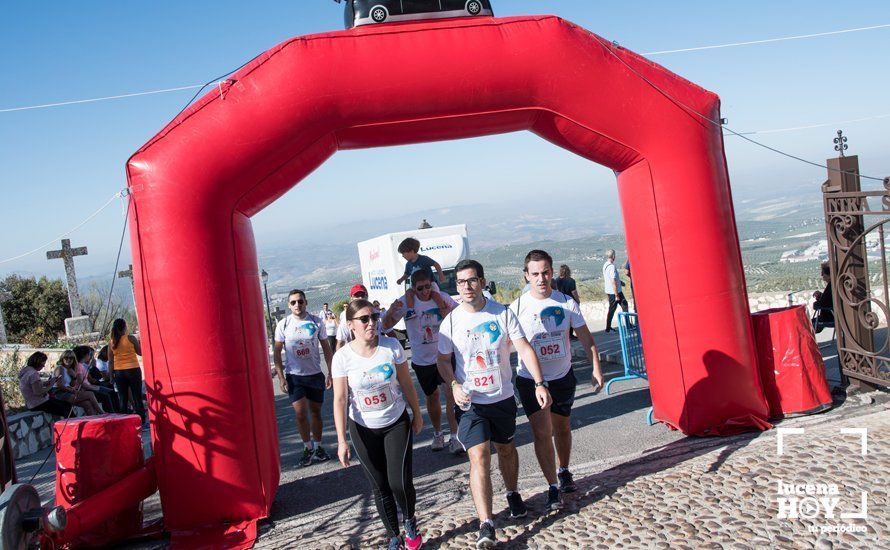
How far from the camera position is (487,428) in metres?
4.86

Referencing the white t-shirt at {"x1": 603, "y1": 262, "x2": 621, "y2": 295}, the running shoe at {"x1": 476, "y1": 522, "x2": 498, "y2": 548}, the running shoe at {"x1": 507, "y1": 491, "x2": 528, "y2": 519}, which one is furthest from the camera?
the white t-shirt at {"x1": 603, "y1": 262, "x2": 621, "y2": 295}

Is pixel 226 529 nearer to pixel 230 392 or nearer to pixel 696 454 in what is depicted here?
pixel 230 392

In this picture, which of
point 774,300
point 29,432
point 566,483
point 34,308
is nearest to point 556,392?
point 566,483

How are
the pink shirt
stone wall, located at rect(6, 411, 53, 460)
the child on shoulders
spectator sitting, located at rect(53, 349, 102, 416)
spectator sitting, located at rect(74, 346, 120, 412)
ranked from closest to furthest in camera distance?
the child on shoulders → stone wall, located at rect(6, 411, 53, 460) → the pink shirt → spectator sitting, located at rect(53, 349, 102, 416) → spectator sitting, located at rect(74, 346, 120, 412)

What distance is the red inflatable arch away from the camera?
559 centimetres

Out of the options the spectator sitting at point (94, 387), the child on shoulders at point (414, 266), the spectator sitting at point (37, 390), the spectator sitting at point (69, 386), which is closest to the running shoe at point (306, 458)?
the child on shoulders at point (414, 266)

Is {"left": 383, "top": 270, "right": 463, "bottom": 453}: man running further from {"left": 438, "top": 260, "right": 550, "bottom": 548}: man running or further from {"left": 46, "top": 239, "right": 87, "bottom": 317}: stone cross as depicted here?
{"left": 46, "top": 239, "right": 87, "bottom": 317}: stone cross

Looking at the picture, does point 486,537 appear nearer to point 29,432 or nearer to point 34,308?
point 29,432

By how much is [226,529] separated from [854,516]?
4.33 metres

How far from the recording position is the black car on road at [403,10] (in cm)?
596

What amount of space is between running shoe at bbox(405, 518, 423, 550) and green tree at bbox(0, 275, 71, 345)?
80.7ft

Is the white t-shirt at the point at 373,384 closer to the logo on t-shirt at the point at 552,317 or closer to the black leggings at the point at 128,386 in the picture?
the logo on t-shirt at the point at 552,317

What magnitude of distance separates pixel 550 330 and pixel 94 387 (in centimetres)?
888

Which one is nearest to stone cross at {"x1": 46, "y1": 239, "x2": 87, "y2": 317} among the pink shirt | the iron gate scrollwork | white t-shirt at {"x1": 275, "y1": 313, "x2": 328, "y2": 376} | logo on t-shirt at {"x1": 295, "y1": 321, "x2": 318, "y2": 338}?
the pink shirt
